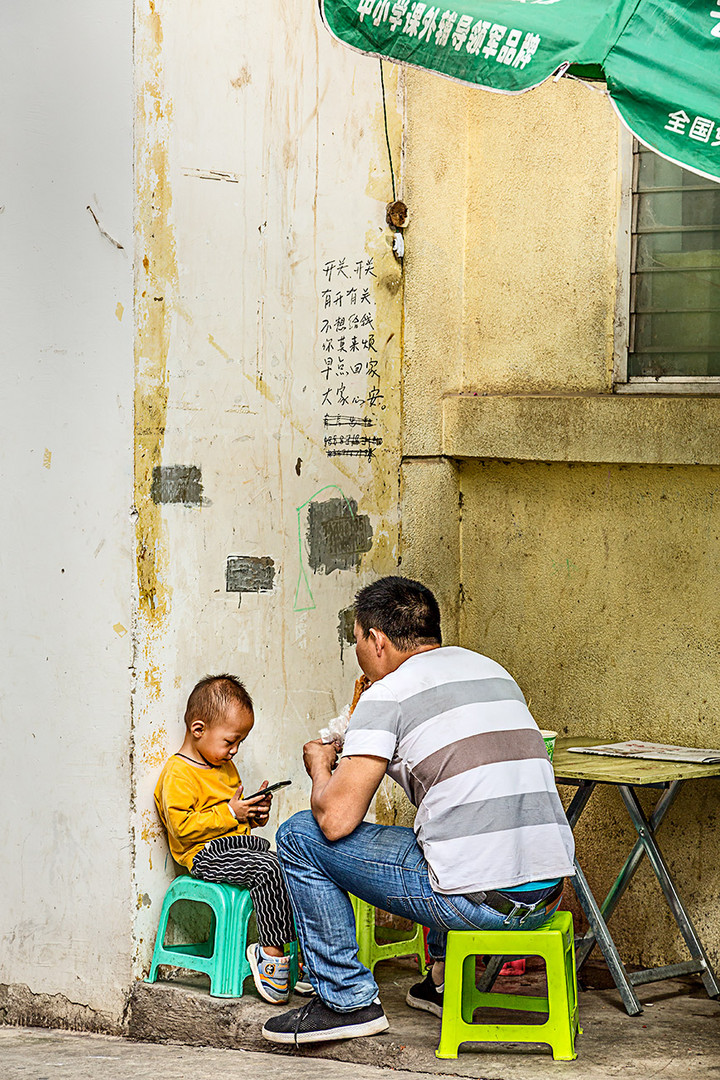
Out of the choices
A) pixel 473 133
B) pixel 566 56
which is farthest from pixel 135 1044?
pixel 473 133

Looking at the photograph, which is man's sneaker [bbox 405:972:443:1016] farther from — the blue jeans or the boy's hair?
the boy's hair

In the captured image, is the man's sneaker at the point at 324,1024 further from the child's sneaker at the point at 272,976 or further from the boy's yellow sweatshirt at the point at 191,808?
the boy's yellow sweatshirt at the point at 191,808

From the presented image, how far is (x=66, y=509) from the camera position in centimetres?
462

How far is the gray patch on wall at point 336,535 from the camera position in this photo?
16.8ft

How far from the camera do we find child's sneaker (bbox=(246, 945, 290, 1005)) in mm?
4422

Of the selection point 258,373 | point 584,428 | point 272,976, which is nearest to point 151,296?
point 258,373

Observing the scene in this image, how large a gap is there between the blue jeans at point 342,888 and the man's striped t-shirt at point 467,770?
113 mm

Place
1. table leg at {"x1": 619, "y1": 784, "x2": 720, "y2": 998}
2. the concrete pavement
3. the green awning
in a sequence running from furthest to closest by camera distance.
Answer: table leg at {"x1": 619, "y1": 784, "x2": 720, "y2": 998} < the concrete pavement < the green awning

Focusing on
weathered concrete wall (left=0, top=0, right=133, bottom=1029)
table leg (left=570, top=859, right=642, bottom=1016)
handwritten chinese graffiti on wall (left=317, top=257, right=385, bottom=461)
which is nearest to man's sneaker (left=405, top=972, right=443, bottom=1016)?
table leg (left=570, top=859, right=642, bottom=1016)

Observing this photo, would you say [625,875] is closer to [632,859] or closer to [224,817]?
[632,859]

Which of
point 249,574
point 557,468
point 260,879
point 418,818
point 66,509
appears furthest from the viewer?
point 557,468

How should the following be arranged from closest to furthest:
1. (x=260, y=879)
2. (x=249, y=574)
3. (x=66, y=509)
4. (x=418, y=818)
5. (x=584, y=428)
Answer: (x=418, y=818) → (x=260, y=879) → (x=66, y=509) → (x=249, y=574) → (x=584, y=428)

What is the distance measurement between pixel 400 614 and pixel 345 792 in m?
0.57

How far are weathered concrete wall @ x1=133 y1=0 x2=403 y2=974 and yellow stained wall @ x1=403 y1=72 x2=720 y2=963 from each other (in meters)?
0.22
